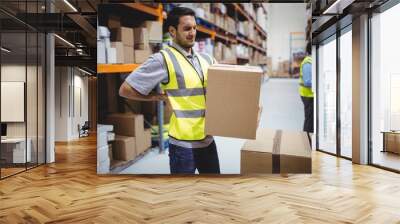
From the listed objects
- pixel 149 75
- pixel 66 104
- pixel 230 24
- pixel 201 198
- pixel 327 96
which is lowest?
pixel 201 198

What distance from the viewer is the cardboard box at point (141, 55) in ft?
17.2

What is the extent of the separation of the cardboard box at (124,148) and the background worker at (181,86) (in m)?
0.51

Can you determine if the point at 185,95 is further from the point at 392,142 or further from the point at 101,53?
Result: the point at 392,142

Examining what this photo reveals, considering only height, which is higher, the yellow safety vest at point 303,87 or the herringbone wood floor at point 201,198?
the yellow safety vest at point 303,87

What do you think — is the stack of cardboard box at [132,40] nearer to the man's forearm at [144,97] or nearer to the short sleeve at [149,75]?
the short sleeve at [149,75]

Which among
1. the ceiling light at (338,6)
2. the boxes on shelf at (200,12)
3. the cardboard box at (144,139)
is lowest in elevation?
the cardboard box at (144,139)

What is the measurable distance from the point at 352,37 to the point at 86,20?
4.84 metres

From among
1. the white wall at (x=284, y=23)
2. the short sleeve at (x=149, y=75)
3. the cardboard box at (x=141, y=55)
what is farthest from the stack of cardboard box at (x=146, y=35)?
the white wall at (x=284, y=23)

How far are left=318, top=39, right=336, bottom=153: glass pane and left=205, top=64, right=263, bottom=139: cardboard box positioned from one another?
398 centimetres

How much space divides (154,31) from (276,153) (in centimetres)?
230

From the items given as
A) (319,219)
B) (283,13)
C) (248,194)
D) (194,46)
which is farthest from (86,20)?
(319,219)

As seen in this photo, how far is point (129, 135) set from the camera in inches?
208

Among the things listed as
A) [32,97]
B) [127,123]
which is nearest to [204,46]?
[127,123]

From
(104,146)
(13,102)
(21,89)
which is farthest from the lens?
(21,89)
